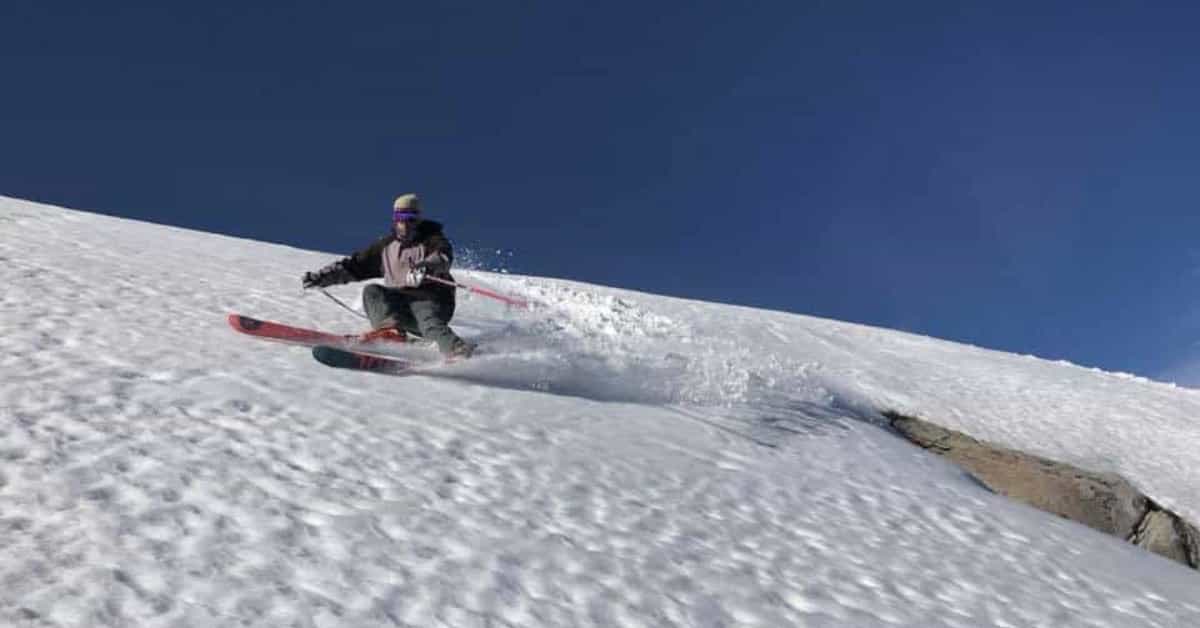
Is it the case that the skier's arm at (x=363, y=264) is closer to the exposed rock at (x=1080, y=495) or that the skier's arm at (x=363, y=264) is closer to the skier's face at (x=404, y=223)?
the skier's face at (x=404, y=223)

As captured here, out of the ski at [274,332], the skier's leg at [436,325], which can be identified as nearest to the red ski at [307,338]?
the ski at [274,332]

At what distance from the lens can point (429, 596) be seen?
3.83 m

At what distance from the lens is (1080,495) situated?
10867 mm

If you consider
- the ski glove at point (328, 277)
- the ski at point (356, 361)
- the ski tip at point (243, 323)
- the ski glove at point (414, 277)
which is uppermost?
the ski glove at point (414, 277)

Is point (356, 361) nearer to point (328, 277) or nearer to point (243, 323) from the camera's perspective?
point (243, 323)

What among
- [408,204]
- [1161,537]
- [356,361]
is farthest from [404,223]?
[1161,537]

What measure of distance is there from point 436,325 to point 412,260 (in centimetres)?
110

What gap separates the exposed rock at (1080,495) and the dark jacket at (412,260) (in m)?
6.70

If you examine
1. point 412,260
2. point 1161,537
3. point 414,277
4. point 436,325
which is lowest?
point 1161,537

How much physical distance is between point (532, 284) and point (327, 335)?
9.81 m

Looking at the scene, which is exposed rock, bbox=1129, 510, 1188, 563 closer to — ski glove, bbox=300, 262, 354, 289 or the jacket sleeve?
the jacket sleeve

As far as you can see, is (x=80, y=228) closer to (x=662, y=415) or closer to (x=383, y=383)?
(x=383, y=383)

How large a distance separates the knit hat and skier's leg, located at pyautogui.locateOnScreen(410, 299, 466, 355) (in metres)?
1.08

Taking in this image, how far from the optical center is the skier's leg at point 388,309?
9.88m
